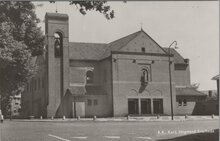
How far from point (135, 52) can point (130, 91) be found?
5.52m

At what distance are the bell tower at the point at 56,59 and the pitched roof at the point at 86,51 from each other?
2.19 m

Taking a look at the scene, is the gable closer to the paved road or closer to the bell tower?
the bell tower

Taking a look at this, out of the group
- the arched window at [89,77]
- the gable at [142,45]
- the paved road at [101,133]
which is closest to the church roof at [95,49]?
the gable at [142,45]

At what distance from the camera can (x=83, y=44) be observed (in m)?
55.2

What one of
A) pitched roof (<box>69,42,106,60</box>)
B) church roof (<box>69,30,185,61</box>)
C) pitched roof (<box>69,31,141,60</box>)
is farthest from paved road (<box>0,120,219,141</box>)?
pitched roof (<box>69,42,106,60</box>)

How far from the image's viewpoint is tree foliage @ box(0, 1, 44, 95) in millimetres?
21156

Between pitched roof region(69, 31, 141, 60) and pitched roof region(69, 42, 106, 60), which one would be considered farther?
pitched roof region(69, 42, 106, 60)

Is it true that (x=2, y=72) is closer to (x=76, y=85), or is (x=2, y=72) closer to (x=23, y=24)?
(x=23, y=24)

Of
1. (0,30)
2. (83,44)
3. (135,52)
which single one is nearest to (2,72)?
(0,30)

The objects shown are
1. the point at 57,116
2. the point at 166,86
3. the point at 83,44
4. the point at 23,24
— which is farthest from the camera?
the point at 83,44

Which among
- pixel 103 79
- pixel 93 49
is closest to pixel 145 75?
pixel 103 79

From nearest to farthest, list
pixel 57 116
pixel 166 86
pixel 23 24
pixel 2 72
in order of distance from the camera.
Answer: pixel 2 72 → pixel 23 24 → pixel 57 116 → pixel 166 86

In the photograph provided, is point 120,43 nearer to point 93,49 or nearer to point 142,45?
point 142,45

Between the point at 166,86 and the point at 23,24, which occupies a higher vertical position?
the point at 23,24
